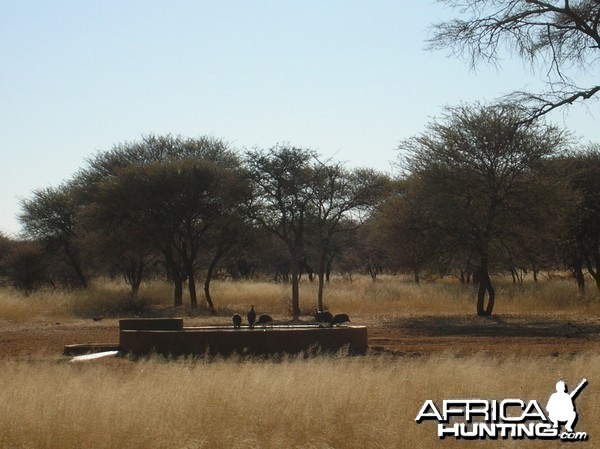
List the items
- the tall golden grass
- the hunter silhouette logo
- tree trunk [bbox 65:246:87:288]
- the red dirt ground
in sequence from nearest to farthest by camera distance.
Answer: the tall golden grass < the hunter silhouette logo < the red dirt ground < tree trunk [bbox 65:246:87:288]

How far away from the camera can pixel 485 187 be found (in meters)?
32.8

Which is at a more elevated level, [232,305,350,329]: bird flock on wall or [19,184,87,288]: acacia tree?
[19,184,87,288]: acacia tree

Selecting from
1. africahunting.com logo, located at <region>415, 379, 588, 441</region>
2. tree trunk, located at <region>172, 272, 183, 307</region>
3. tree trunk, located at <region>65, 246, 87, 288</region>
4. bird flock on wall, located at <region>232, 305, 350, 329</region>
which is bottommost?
africahunting.com logo, located at <region>415, 379, 588, 441</region>

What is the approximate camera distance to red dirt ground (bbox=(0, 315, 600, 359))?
804 inches

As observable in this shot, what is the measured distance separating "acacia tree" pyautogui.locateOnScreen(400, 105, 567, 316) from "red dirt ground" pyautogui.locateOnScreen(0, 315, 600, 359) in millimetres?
2874

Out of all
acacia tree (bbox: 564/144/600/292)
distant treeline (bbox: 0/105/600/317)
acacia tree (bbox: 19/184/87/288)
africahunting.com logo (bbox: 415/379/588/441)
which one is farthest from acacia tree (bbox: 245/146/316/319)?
africahunting.com logo (bbox: 415/379/588/441)

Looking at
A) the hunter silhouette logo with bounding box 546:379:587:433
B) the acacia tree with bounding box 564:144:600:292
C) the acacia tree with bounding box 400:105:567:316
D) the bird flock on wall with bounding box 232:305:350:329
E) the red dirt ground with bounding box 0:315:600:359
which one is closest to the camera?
the hunter silhouette logo with bounding box 546:379:587:433

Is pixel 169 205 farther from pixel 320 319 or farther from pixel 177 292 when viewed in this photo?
pixel 320 319

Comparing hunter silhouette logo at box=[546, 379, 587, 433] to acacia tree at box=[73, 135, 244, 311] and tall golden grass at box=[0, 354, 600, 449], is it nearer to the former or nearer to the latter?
tall golden grass at box=[0, 354, 600, 449]

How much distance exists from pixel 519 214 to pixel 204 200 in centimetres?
1588

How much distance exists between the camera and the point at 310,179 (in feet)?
127

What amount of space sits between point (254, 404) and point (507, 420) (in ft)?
9.83

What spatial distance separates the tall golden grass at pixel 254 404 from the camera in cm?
1059

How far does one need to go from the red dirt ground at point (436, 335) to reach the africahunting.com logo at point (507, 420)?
6.84 m
